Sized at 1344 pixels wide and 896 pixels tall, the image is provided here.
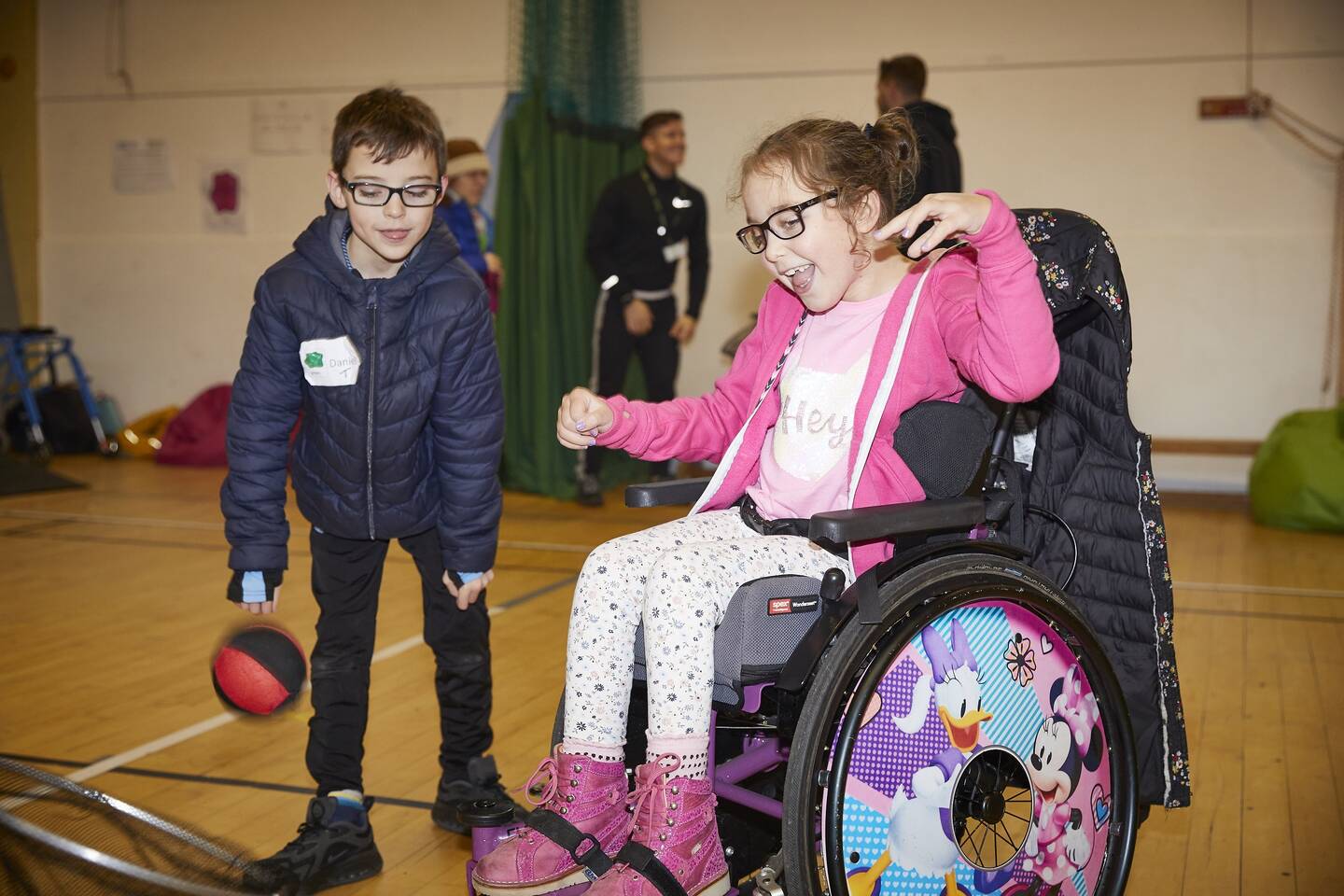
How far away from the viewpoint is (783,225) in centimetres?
154

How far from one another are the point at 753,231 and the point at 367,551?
84 centimetres

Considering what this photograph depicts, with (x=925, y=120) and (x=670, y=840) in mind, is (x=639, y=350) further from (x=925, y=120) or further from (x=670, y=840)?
(x=670, y=840)

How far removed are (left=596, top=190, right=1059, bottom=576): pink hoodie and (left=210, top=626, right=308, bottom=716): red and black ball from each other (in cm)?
58

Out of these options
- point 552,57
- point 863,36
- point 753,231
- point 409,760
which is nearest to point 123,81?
point 552,57

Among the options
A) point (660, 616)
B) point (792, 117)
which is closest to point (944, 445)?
point (660, 616)

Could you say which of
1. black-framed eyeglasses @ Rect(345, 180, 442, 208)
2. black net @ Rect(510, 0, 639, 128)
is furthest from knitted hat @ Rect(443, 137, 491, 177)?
black-framed eyeglasses @ Rect(345, 180, 442, 208)

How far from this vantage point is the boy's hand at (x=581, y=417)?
1.61m

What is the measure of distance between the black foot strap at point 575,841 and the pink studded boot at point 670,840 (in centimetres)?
5

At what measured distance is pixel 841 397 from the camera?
1.61m

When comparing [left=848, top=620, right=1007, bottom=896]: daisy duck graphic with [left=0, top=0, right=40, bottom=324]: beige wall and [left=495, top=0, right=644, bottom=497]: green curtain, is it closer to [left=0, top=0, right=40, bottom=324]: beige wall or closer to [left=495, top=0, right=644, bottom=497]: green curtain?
[left=495, top=0, right=644, bottom=497]: green curtain

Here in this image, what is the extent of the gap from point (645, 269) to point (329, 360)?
3.74m

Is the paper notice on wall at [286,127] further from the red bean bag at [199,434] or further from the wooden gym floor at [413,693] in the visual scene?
the wooden gym floor at [413,693]

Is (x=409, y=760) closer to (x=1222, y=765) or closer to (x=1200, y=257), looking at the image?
(x=1222, y=765)

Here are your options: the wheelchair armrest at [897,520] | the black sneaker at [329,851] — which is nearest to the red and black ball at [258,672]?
the black sneaker at [329,851]
